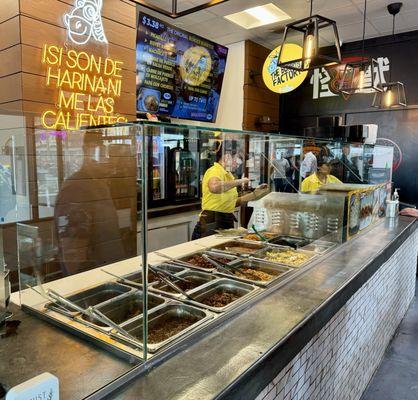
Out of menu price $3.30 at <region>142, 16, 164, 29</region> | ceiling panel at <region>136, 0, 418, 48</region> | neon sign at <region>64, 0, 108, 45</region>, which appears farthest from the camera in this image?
ceiling panel at <region>136, 0, 418, 48</region>

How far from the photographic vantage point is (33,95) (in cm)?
271

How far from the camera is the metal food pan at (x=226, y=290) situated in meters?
1.48

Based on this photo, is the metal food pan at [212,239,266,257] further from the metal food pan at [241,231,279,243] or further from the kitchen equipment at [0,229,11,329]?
the kitchen equipment at [0,229,11,329]

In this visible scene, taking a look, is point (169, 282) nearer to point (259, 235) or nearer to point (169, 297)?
point (169, 297)

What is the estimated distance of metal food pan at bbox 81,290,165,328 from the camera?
1.30 meters

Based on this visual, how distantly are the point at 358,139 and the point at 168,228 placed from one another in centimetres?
196

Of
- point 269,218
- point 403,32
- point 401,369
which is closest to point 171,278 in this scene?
point 269,218

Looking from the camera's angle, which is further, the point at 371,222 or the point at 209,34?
the point at 209,34

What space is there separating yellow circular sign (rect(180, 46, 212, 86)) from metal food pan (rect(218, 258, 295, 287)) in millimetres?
3313

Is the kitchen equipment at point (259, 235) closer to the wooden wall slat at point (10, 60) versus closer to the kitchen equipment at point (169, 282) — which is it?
the kitchen equipment at point (169, 282)

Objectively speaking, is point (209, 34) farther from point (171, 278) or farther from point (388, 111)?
point (171, 278)

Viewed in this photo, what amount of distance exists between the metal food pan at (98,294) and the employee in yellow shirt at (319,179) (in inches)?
62.6

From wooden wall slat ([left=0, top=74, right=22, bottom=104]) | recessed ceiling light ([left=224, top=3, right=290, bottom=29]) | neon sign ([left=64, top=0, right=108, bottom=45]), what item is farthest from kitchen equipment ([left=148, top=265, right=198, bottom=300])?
recessed ceiling light ([left=224, top=3, right=290, bottom=29])

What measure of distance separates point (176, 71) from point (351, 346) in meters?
3.70
